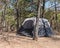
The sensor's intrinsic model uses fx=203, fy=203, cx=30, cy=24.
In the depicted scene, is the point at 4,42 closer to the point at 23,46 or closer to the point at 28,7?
the point at 23,46

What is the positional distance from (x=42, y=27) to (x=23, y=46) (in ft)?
16.2

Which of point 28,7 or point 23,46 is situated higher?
point 28,7

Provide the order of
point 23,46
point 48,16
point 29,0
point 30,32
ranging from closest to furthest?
point 23,46
point 30,32
point 29,0
point 48,16

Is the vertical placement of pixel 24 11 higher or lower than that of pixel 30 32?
higher

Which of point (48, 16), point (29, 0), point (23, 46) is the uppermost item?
point (29, 0)

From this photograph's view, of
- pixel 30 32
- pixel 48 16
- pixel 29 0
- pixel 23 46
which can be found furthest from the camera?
pixel 48 16

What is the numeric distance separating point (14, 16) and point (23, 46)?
1115cm

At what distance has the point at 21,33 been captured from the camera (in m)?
14.2

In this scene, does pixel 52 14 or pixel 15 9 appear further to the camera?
pixel 52 14

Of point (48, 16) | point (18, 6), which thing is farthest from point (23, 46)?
point (48, 16)

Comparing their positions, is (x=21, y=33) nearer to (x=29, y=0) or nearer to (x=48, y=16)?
(x=29, y=0)

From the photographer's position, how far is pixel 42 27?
13.9 metres

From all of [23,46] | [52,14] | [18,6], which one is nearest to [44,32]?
[23,46]

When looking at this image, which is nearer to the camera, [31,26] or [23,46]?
[23,46]
